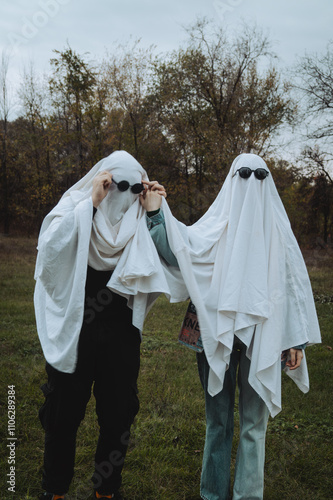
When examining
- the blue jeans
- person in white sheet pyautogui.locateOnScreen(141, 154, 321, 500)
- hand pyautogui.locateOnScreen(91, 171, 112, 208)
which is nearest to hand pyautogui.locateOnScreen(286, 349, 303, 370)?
person in white sheet pyautogui.locateOnScreen(141, 154, 321, 500)

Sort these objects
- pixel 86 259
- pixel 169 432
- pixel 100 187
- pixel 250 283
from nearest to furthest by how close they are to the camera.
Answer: pixel 86 259 < pixel 100 187 < pixel 250 283 < pixel 169 432

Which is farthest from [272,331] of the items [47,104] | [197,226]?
[47,104]

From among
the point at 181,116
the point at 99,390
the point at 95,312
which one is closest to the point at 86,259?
the point at 95,312

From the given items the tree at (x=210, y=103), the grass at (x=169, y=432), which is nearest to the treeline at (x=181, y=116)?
the tree at (x=210, y=103)

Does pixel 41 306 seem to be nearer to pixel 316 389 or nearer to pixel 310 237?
pixel 316 389

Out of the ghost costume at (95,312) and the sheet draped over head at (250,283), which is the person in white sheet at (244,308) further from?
the ghost costume at (95,312)

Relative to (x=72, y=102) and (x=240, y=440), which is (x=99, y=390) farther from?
(x=72, y=102)

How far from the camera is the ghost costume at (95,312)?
2412 mm

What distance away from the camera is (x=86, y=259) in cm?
238

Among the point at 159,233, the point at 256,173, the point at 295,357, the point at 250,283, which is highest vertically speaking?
the point at 256,173

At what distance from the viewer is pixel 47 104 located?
59.3ft

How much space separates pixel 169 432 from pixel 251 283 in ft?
6.18

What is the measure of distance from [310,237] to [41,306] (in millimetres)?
23546

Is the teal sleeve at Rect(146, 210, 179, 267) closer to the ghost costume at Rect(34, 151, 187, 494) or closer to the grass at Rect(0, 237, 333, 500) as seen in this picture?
the ghost costume at Rect(34, 151, 187, 494)
